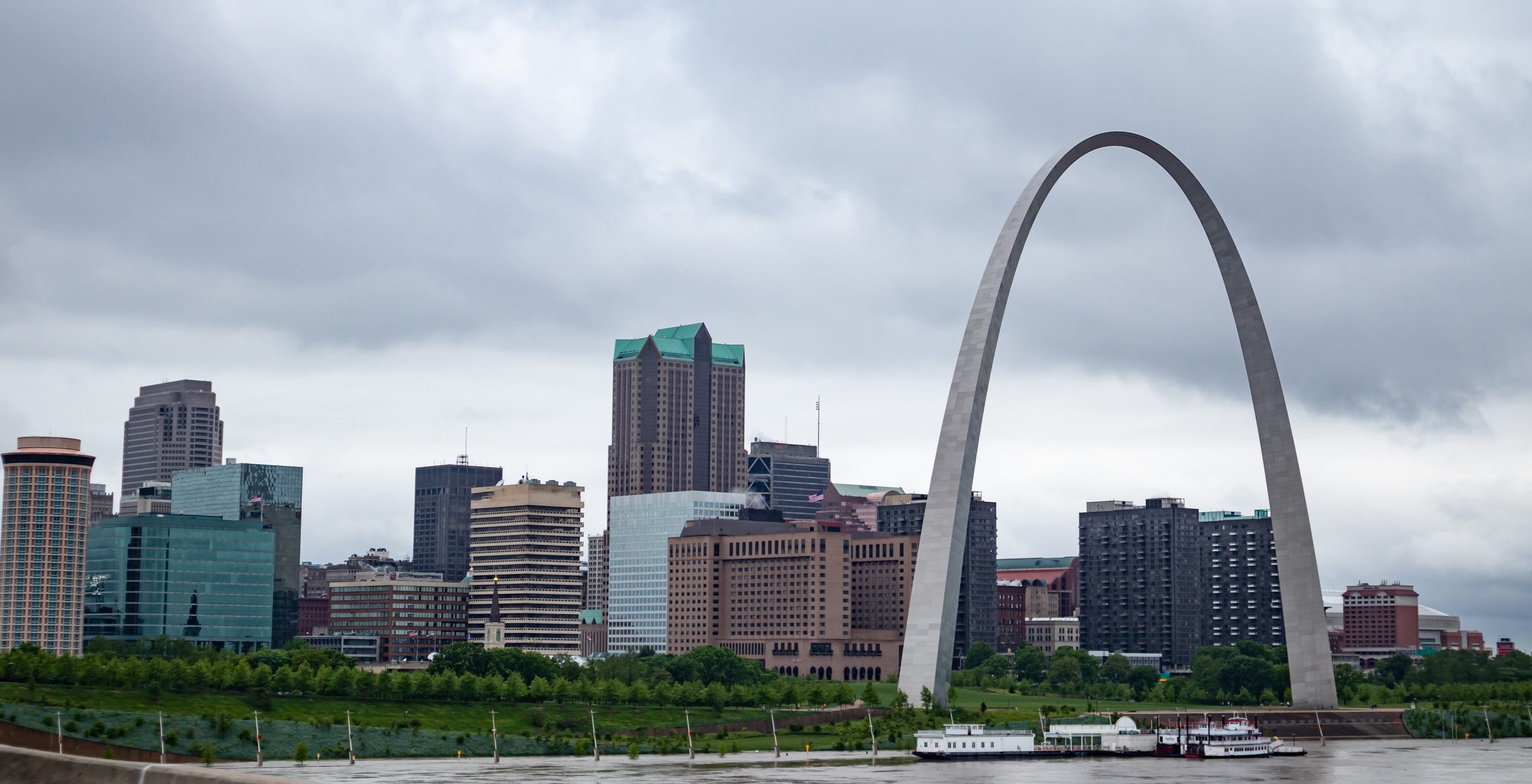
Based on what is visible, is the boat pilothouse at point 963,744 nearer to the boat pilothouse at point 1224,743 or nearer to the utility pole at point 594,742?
the boat pilothouse at point 1224,743

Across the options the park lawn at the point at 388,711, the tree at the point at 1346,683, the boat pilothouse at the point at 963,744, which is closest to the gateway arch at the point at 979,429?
the boat pilothouse at the point at 963,744

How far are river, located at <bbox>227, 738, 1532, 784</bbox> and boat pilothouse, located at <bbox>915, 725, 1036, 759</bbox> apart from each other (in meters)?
0.91

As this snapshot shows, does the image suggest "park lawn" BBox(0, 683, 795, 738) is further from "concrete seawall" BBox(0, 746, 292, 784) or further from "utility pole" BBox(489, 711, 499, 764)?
"concrete seawall" BBox(0, 746, 292, 784)

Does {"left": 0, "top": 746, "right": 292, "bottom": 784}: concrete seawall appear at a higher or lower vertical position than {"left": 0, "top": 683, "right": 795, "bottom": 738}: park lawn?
higher

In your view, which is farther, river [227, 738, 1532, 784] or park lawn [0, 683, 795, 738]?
park lawn [0, 683, 795, 738]

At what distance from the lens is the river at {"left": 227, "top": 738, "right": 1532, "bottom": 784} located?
68875 mm

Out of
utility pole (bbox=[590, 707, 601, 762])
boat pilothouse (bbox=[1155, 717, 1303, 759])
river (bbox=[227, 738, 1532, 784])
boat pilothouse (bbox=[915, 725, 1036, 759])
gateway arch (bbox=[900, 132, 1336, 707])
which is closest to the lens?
river (bbox=[227, 738, 1532, 784])

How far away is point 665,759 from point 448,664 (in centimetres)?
7455

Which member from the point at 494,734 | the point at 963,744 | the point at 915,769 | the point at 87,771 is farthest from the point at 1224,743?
the point at 87,771

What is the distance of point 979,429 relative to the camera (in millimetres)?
78875

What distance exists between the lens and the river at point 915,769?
68.9 m

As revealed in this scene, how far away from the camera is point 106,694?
99688 millimetres

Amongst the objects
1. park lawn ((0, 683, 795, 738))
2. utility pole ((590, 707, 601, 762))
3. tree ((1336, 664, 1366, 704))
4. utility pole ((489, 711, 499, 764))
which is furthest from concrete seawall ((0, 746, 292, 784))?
tree ((1336, 664, 1366, 704))

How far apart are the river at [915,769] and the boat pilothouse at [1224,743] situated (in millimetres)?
1917
